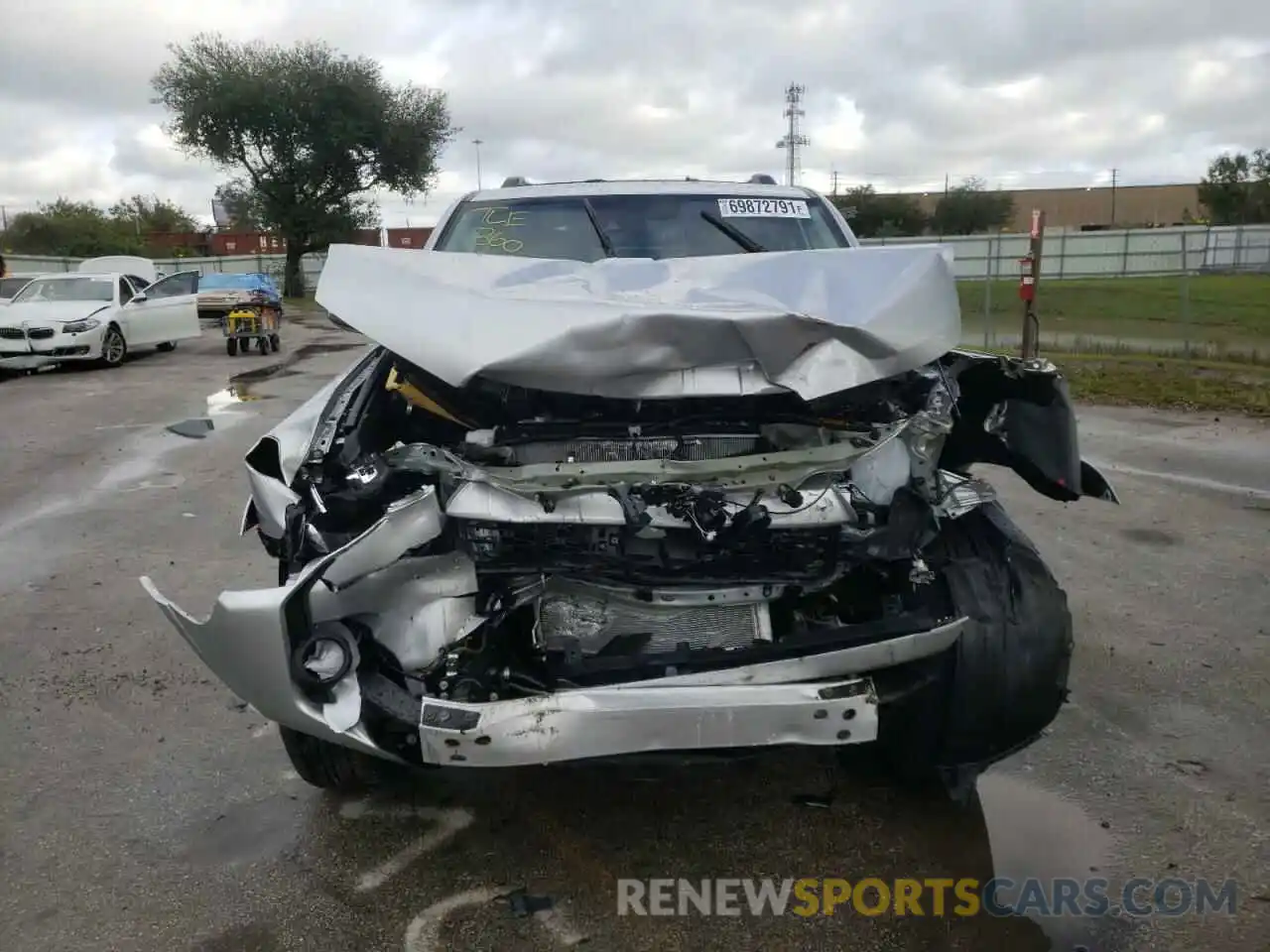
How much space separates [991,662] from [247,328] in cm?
1720

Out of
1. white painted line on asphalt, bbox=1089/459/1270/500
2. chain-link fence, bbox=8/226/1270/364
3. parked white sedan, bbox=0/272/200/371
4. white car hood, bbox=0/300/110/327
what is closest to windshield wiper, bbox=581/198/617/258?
chain-link fence, bbox=8/226/1270/364

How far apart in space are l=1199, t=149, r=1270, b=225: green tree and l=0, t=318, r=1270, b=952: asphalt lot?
54.5 m

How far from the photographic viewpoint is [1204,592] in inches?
199

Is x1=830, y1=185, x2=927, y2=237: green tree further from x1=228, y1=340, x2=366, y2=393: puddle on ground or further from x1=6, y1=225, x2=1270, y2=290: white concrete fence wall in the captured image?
x1=228, y1=340, x2=366, y2=393: puddle on ground

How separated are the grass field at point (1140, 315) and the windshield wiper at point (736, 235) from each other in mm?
6923

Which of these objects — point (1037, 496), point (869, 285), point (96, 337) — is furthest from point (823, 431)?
point (96, 337)

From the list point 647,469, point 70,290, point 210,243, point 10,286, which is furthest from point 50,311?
point 210,243

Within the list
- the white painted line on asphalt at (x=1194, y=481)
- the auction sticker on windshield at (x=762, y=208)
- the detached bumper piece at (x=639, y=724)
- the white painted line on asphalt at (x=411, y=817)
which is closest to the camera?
the detached bumper piece at (x=639, y=724)

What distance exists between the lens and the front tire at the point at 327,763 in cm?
313

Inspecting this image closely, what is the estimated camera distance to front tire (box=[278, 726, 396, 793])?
3.13m

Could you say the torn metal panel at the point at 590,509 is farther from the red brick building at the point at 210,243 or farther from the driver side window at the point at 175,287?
the red brick building at the point at 210,243

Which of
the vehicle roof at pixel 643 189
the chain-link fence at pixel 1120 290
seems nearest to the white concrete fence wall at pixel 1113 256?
the chain-link fence at pixel 1120 290

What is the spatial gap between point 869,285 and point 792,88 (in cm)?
6019

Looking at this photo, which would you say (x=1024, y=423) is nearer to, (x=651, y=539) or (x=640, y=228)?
(x=651, y=539)
